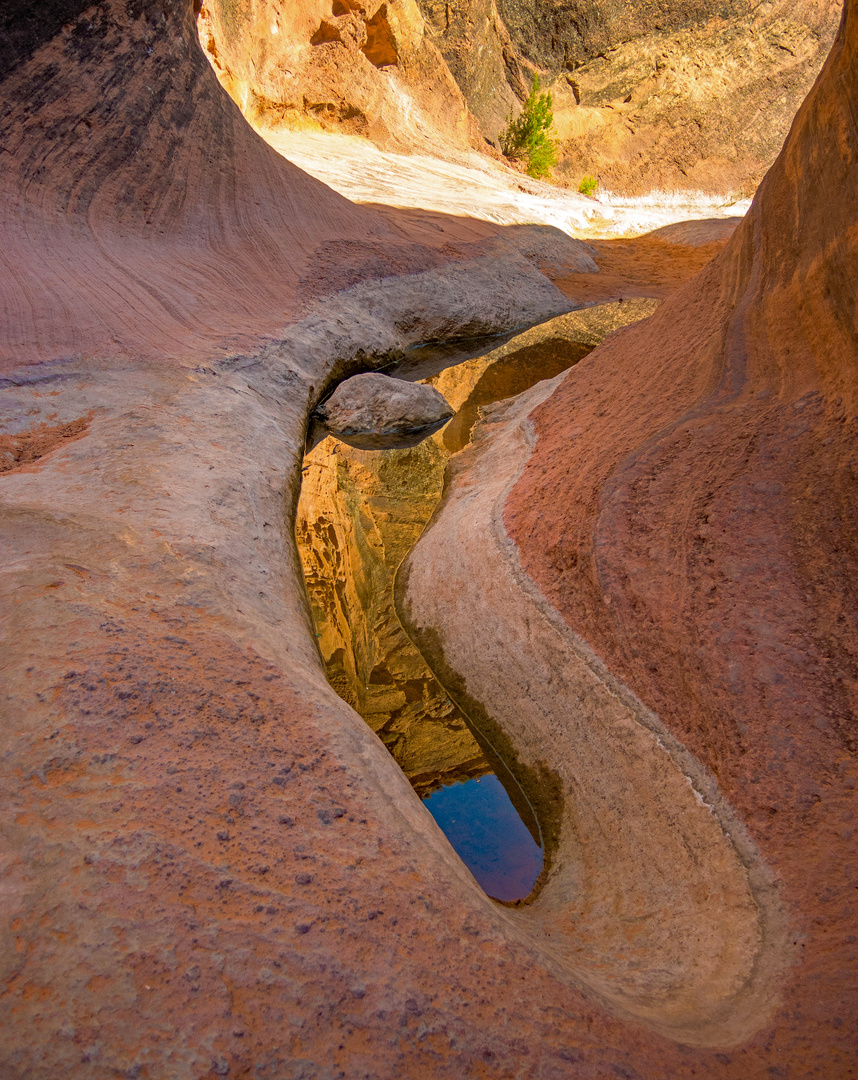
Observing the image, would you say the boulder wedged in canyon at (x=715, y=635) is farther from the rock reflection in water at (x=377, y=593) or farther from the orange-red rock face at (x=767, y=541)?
the rock reflection in water at (x=377, y=593)

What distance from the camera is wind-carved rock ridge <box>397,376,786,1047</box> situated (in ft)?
5.66

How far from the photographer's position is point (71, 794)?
158 centimetres

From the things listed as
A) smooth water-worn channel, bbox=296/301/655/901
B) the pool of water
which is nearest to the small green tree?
smooth water-worn channel, bbox=296/301/655/901

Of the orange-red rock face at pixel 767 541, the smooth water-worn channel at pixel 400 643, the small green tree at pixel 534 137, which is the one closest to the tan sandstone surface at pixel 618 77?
the small green tree at pixel 534 137

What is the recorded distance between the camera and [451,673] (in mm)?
3240

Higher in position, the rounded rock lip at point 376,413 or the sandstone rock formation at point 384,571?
the rounded rock lip at point 376,413

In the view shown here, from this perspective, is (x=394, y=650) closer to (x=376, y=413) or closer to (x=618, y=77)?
(x=376, y=413)

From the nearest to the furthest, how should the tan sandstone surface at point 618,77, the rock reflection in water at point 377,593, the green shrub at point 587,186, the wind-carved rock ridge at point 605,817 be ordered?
the wind-carved rock ridge at point 605,817, the rock reflection in water at point 377,593, the tan sandstone surface at point 618,77, the green shrub at point 587,186

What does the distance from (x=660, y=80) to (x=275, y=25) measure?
8.59 m

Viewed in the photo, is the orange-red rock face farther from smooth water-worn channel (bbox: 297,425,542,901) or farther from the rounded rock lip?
the rounded rock lip

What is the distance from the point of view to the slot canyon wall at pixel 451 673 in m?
1.35

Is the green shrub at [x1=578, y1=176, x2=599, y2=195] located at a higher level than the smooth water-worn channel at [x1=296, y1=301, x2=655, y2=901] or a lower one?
higher

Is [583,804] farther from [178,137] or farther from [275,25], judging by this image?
[275,25]

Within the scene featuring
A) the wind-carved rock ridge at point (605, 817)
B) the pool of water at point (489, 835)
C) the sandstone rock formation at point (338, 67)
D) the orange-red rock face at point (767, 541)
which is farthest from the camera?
the sandstone rock formation at point (338, 67)
